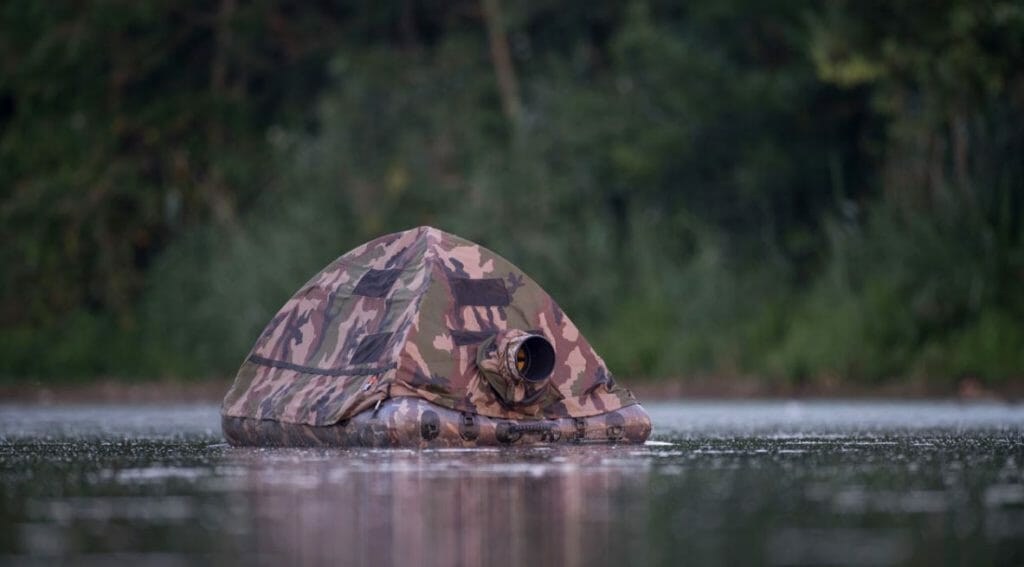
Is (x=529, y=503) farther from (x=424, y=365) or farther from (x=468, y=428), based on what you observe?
(x=424, y=365)

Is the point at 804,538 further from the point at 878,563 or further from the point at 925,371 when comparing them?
the point at 925,371

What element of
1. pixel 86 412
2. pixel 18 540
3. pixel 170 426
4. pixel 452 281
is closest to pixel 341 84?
pixel 86 412

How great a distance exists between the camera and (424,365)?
11633 millimetres

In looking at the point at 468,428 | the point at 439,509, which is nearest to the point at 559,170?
the point at 468,428

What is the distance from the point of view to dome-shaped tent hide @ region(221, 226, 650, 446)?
11523mm

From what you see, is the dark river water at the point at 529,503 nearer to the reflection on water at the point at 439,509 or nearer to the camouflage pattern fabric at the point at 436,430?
the reflection on water at the point at 439,509

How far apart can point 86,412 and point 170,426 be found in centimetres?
591

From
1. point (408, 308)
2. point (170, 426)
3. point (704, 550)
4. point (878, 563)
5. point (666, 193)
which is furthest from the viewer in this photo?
point (666, 193)

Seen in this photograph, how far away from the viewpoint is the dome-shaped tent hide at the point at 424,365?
11.5 m

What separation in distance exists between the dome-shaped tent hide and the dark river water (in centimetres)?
32

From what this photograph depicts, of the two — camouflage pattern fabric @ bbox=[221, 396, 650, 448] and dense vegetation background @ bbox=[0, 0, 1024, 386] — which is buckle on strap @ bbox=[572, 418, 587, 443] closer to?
camouflage pattern fabric @ bbox=[221, 396, 650, 448]

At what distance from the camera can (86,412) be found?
22250 millimetres

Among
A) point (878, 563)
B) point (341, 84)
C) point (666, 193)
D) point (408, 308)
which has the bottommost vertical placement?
point (878, 563)

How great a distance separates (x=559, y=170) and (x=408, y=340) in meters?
19.9
